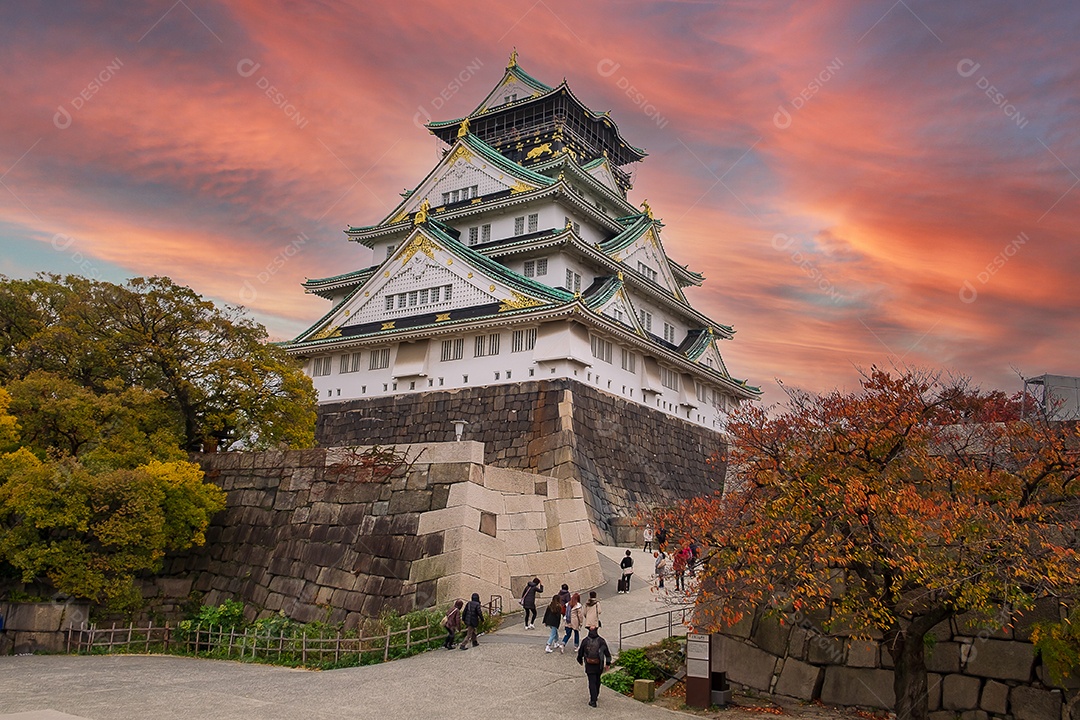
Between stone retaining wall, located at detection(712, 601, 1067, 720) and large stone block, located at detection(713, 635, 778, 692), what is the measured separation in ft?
0.05

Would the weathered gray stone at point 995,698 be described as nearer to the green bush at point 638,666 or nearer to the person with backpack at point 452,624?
the green bush at point 638,666

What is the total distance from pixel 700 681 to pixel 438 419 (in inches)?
886

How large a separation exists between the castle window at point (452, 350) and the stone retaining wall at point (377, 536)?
36.2 feet

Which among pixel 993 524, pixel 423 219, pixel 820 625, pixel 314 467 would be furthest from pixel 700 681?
pixel 423 219

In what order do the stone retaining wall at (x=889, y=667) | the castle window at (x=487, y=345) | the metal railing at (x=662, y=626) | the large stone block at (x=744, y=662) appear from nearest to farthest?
1. the stone retaining wall at (x=889, y=667)
2. the large stone block at (x=744, y=662)
3. the metal railing at (x=662, y=626)
4. the castle window at (x=487, y=345)

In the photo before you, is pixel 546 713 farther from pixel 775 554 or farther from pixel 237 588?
pixel 237 588

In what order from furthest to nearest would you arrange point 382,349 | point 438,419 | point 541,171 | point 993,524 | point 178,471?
point 541,171 → point 382,349 → point 438,419 → point 178,471 → point 993,524

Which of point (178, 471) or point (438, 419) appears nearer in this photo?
point (178, 471)

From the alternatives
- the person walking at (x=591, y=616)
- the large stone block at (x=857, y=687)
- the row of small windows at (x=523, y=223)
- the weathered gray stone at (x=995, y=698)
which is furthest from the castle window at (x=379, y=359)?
the weathered gray stone at (x=995, y=698)

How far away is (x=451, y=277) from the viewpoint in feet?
118

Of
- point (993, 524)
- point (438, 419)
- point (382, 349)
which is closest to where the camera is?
point (993, 524)

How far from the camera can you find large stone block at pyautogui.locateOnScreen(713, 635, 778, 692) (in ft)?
44.9

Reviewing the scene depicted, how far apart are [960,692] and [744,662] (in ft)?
11.3

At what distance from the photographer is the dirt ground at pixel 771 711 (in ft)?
40.9
